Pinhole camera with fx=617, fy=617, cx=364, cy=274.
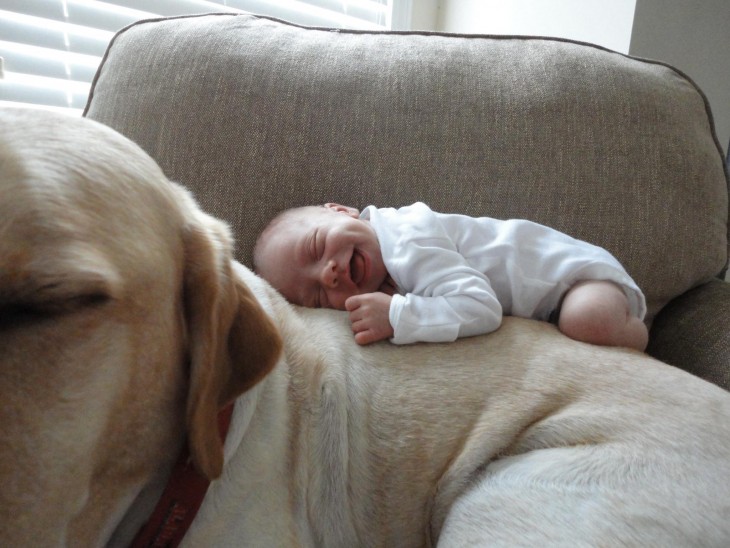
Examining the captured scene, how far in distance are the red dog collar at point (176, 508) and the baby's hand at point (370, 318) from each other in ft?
1.39

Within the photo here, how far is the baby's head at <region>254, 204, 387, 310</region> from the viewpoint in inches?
58.0

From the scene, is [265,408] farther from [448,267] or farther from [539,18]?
[539,18]

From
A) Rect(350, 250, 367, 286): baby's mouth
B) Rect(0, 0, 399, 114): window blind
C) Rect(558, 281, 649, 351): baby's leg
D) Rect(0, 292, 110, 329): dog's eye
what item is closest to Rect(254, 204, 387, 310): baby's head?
Rect(350, 250, 367, 286): baby's mouth

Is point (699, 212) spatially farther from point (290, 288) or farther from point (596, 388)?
point (290, 288)

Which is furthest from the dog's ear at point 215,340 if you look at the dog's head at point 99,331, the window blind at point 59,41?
the window blind at point 59,41

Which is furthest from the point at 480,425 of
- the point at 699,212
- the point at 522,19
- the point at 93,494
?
the point at 522,19

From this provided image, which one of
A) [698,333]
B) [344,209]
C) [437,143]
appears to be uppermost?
[437,143]

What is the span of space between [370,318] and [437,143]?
0.60 meters

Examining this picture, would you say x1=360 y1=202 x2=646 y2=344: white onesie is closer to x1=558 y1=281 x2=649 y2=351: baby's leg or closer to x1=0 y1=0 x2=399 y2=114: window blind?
x1=558 y1=281 x2=649 y2=351: baby's leg

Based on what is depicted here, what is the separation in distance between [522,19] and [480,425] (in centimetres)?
222

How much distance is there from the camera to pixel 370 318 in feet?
4.06

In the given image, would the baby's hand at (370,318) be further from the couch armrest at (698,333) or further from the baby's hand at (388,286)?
the couch armrest at (698,333)

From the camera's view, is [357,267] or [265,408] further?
[357,267]

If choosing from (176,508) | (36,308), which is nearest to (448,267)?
(176,508)
